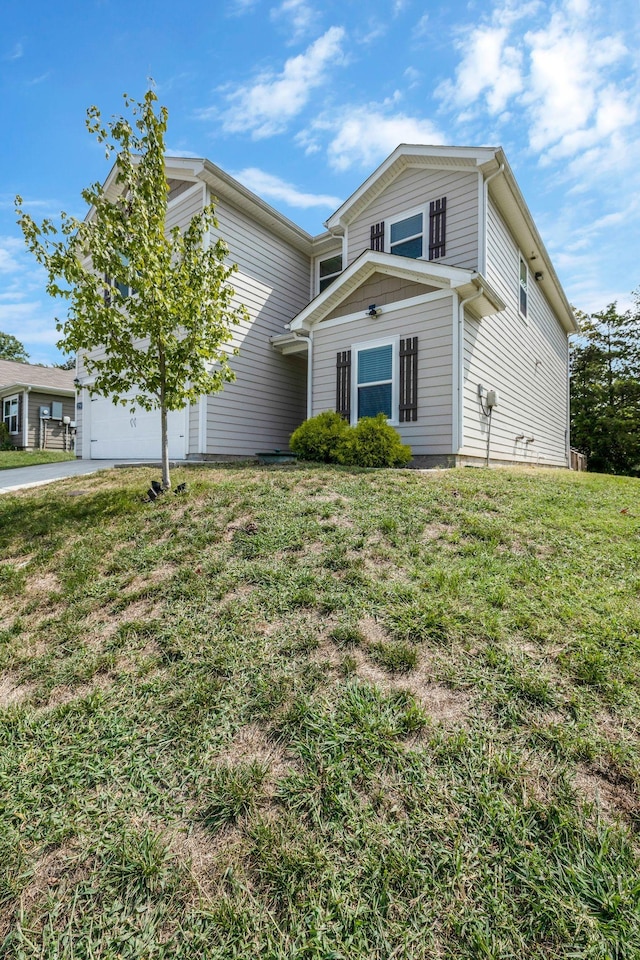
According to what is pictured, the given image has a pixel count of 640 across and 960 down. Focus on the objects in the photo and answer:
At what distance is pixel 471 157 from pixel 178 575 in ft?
31.3

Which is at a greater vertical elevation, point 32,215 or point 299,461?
point 32,215

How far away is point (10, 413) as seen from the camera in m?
20.7

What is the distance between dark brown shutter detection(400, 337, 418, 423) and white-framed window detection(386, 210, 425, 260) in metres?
2.62

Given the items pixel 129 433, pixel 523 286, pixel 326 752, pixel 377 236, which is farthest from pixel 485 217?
pixel 326 752

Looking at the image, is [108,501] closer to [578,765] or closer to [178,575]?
[178,575]

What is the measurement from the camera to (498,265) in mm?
9328

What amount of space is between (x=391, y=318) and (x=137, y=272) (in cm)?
510

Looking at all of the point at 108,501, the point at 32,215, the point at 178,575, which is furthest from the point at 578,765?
the point at 32,215

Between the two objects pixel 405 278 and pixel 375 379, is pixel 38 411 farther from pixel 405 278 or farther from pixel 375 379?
pixel 405 278

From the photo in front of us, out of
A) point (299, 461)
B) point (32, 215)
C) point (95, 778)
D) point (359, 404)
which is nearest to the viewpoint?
point (95, 778)

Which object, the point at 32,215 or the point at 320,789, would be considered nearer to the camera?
the point at 320,789

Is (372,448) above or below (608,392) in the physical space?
below

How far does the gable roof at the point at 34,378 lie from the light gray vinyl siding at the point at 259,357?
43.5ft

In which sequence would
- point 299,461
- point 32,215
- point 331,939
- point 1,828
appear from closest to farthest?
point 331,939
point 1,828
point 32,215
point 299,461
